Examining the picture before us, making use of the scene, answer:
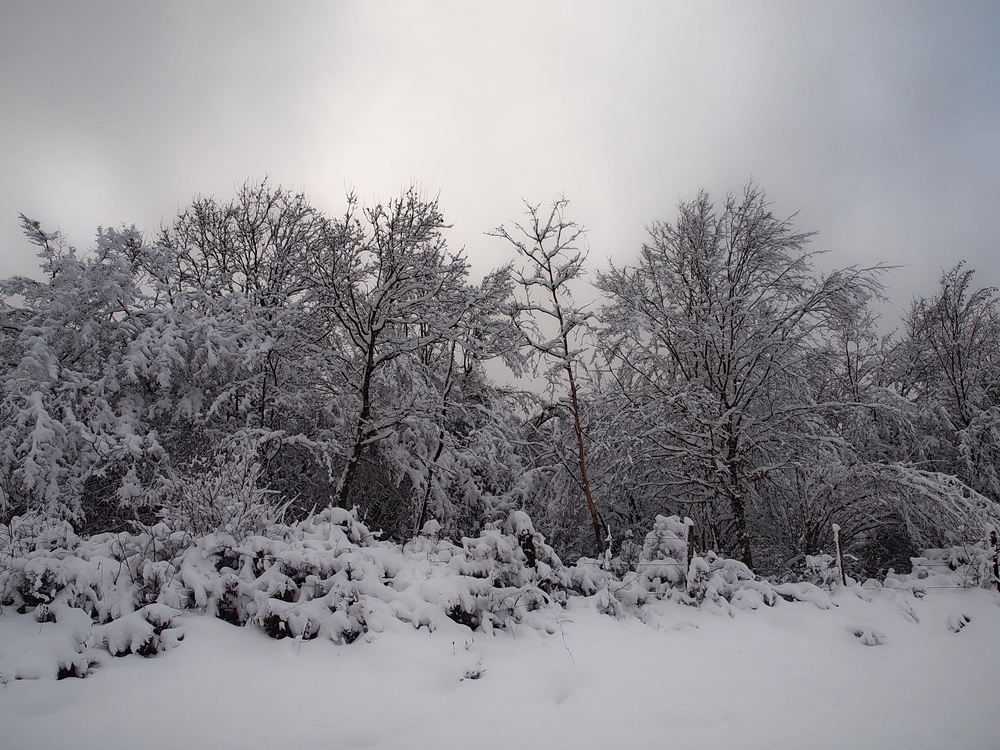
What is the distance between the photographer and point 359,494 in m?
12.0

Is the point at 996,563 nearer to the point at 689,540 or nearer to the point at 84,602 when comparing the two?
the point at 689,540

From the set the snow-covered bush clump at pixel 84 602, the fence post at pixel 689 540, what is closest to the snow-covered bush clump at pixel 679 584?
the fence post at pixel 689 540

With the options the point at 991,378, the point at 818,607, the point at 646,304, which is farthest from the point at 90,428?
the point at 991,378

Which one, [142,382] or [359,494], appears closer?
[142,382]

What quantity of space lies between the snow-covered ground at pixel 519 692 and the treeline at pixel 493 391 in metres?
3.13

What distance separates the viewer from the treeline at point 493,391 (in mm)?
8102

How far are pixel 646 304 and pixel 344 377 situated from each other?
21.4 feet

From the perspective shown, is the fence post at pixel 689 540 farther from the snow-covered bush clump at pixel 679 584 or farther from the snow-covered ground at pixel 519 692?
the snow-covered ground at pixel 519 692

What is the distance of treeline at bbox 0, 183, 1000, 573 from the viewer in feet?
26.6

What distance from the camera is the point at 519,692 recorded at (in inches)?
136

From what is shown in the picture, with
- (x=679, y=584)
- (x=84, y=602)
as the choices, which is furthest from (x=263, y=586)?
(x=679, y=584)

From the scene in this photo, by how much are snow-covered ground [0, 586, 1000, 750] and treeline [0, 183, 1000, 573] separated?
3126 mm

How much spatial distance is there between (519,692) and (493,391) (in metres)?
8.96

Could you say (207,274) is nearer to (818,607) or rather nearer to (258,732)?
(258,732)
